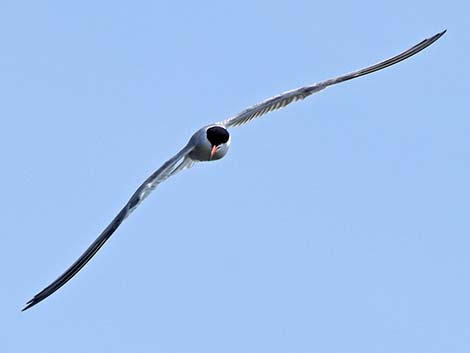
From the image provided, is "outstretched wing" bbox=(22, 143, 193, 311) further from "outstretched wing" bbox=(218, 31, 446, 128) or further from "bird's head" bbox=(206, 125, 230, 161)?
"outstretched wing" bbox=(218, 31, 446, 128)

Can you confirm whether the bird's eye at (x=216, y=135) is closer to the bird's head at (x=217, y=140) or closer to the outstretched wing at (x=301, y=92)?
the bird's head at (x=217, y=140)

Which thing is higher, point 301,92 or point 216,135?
point 216,135

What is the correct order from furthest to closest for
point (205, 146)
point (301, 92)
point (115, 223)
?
point (301, 92)
point (205, 146)
point (115, 223)

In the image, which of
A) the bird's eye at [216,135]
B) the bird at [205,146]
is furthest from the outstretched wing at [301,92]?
the bird's eye at [216,135]

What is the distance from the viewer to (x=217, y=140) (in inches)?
942

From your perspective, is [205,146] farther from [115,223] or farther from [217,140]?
[115,223]

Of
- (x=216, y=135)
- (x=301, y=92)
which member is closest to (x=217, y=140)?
(x=216, y=135)

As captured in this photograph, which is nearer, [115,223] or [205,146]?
[115,223]

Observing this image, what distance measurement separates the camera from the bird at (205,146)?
68.9ft

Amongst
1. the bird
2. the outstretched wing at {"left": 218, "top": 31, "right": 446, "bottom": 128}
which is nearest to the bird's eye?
the bird

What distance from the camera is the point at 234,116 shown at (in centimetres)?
2523

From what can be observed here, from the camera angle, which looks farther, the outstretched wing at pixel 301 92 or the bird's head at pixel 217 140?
the outstretched wing at pixel 301 92

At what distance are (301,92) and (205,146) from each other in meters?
2.43

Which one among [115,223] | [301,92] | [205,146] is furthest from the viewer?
[301,92]
